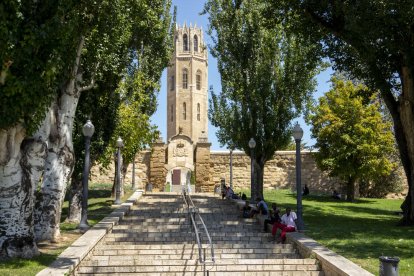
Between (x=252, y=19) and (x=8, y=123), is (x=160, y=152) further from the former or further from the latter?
(x=8, y=123)

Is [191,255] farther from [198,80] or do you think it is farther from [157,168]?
[198,80]

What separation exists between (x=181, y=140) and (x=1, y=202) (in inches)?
952

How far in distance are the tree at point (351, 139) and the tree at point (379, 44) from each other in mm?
9296

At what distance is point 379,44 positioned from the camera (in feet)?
46.6

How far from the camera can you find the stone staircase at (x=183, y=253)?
28.4ft

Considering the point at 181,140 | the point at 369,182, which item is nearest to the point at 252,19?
the point at 181,140

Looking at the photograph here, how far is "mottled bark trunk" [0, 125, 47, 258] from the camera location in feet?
27.9

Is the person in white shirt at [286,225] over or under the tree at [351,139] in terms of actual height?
under

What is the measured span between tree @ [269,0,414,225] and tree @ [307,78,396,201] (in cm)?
930

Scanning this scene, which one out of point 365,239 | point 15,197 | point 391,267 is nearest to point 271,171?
point 365,239

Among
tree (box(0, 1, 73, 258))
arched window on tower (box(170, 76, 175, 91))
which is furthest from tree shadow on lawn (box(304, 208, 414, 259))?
arched window on tower (box(170, 76, 175, 91))

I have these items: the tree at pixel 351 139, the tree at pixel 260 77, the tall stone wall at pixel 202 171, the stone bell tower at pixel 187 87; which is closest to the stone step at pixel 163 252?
the tree at pixel 260 77

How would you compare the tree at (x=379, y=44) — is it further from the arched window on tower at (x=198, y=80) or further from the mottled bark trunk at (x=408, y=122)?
the arched window on tower at (x=198, y=80)

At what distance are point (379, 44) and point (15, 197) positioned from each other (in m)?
11.0
